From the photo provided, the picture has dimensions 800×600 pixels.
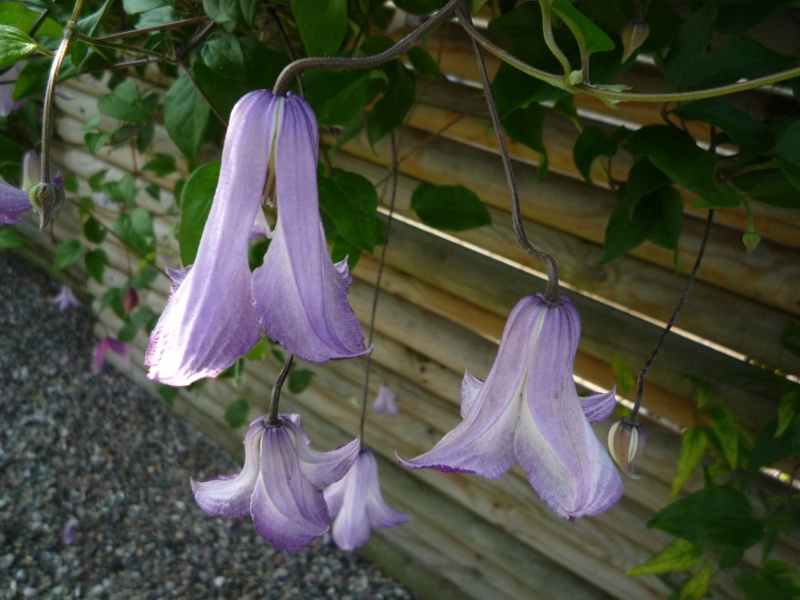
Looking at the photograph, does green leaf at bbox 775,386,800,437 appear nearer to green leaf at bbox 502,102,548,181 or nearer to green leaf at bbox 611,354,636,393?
green leaf at bbox 611,354,636,393

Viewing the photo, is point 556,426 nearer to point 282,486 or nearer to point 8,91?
point 282,486

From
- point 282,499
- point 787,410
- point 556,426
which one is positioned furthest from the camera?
point 787,410

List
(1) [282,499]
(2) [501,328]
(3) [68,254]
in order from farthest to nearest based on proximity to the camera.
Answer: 1. (3) [68,254]
2. (2) [501,328]
3. (1) [282,499]

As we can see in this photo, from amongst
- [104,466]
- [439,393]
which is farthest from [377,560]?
[104,466]

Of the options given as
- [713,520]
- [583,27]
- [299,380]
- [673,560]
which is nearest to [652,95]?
[583,27]

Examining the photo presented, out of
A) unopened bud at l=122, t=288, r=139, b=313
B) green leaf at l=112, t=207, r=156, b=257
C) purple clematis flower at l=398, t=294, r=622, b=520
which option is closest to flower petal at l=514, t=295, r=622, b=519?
purple clematis flower at l=398, t=294, r=622, b=520

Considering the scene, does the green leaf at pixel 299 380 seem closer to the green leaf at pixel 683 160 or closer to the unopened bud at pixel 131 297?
the unopened bud at pixel 131 297

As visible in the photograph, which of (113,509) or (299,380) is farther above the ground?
(299,380)
